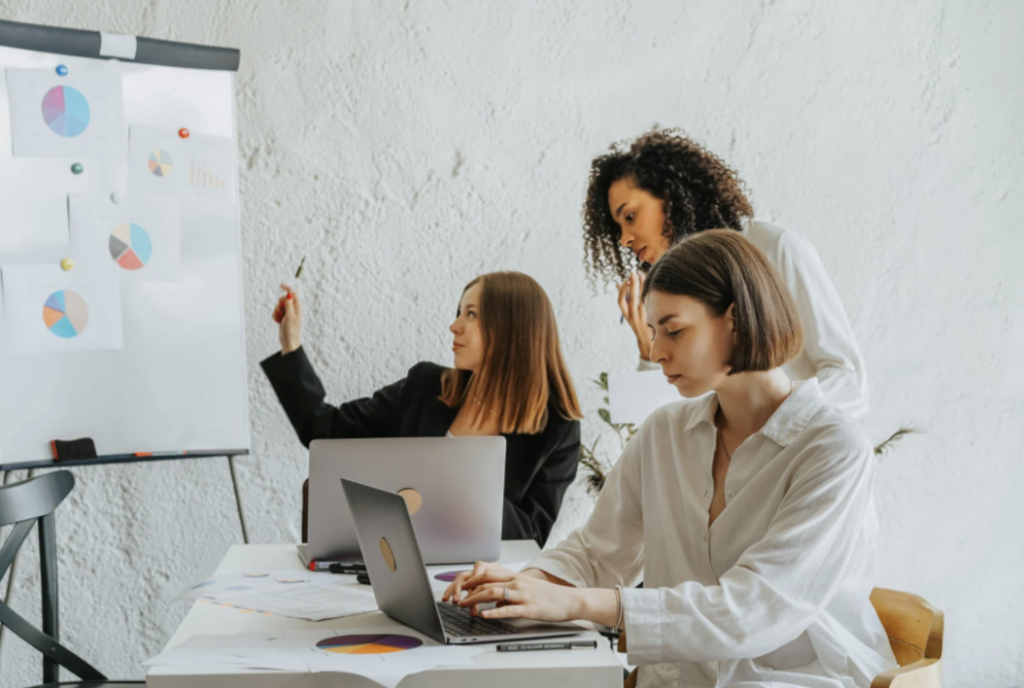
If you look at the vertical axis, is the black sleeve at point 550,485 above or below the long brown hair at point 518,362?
below

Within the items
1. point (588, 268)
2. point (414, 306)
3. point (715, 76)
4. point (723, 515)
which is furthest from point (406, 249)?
point (723, 515)

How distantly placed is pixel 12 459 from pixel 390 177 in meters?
1.29

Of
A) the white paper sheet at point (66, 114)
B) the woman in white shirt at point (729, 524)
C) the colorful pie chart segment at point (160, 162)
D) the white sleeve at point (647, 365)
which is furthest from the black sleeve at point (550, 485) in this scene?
the white paper sheet at point (66, 114)

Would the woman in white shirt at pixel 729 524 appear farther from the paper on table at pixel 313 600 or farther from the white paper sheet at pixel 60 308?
the white paper sheet at pixel 60 308

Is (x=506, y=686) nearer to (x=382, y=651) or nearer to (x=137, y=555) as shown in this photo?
(x=382, y=651)

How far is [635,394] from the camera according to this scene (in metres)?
2.41

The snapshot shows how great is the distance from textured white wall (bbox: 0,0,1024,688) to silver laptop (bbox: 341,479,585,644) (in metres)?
1.58

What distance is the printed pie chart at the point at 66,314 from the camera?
7.39 feet

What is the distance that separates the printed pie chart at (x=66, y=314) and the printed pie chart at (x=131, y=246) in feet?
0.46

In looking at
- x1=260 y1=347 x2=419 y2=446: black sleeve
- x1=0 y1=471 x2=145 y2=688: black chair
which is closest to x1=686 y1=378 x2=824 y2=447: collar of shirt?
x1=0 y1=471 x2=145 y2=688: black chair

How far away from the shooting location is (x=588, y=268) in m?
2.90

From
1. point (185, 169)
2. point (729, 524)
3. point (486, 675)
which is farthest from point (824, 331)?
point (185, 169)

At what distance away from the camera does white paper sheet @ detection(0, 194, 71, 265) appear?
7.22 ft

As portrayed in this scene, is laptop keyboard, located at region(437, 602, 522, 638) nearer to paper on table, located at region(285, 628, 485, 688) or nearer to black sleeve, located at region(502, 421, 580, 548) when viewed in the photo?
paper on table, located at region(285, 628, 485, 688)
